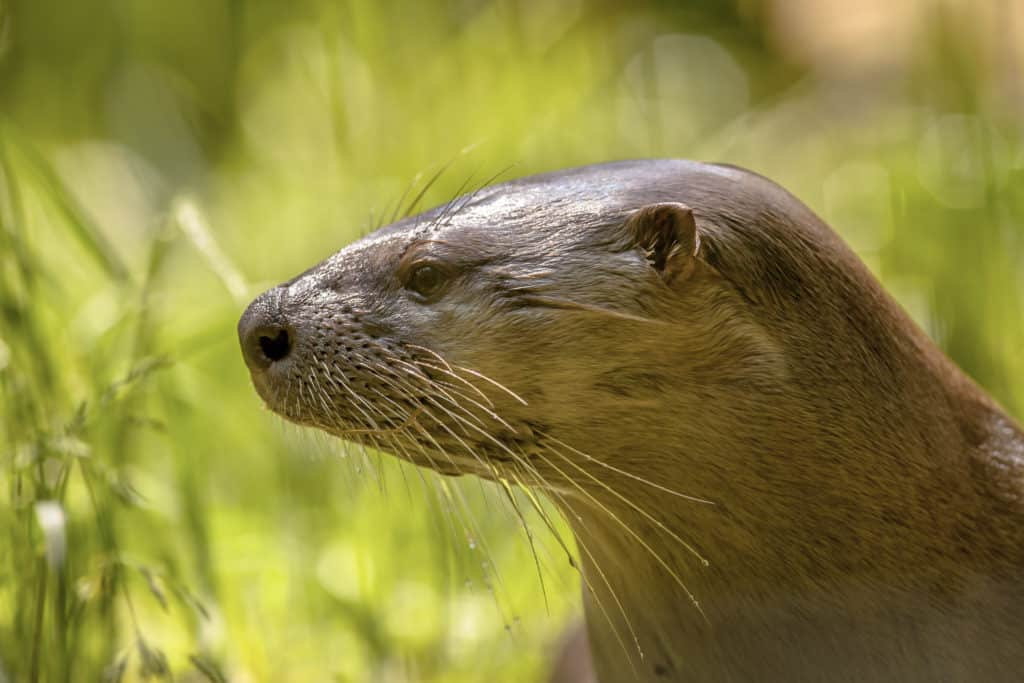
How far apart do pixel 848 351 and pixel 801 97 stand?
369cm

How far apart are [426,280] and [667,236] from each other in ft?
0.78

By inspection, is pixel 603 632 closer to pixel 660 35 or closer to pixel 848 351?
pixel 848 351

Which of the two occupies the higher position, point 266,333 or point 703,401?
point 266,333

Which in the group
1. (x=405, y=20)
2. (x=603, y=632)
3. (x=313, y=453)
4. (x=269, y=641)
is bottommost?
(x=269, y=641)

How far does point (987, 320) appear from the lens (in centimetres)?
243

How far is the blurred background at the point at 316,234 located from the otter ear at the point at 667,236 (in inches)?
12.9

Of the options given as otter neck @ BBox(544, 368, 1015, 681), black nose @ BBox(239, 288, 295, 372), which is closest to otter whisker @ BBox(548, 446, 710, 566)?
otter neck @ BBox(544, 368, 1015, 681)

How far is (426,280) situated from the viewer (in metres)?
1.24

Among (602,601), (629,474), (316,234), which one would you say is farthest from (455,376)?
(316,234)

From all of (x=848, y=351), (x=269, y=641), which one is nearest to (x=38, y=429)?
(x=269, y=641)

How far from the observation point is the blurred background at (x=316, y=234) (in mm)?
1685

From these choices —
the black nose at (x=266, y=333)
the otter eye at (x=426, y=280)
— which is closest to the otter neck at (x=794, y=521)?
the otter eye at (x=426, y=280)

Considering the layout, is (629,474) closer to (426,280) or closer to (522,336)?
(522,336)

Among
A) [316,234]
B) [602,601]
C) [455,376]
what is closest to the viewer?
[455,376]
